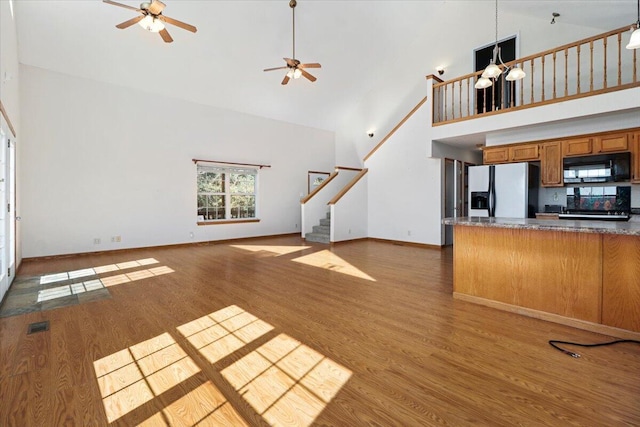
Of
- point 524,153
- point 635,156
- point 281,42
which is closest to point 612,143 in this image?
point 635,156

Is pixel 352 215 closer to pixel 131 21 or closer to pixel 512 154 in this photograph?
pixel 512 154

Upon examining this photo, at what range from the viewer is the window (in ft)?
25.3

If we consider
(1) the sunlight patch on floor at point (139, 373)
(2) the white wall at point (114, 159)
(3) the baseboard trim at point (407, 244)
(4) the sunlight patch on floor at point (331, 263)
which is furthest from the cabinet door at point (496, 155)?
(1) the sunlight patch on floor at point (139, 373)

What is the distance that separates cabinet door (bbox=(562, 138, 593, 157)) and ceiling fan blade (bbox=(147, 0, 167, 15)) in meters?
6.28

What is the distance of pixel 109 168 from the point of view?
6238 millimetres

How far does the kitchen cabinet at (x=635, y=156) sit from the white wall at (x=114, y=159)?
757 cm

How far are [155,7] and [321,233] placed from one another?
589 centimetres

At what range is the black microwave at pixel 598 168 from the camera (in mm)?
4547

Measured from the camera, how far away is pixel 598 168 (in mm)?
4754

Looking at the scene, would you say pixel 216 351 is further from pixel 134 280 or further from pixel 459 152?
pixel 459 152

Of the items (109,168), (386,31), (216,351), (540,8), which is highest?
(386,31)

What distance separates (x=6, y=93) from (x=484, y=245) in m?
6.17

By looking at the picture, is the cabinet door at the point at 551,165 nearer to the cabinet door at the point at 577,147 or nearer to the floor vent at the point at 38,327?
the cabinet door at the point at 577,147

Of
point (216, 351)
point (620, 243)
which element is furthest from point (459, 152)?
point (216, 351)
